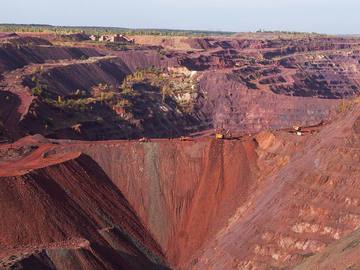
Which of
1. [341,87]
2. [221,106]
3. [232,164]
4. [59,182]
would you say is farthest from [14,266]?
[341,87]

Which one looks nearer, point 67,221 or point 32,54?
point 67,221

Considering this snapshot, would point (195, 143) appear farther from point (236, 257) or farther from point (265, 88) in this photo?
point (265, 88)

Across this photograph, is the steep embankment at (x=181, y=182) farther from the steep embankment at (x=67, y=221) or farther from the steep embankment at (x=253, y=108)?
the steep embankment at (x=253, y=108)

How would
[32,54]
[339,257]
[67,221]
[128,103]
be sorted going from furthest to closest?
[32,54]
[128,103]
[67,221]
[339,257]

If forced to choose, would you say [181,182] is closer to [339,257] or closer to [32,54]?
[339,257]

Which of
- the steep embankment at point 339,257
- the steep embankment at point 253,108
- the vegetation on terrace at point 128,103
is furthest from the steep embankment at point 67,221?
the steep embankment at point 253,108

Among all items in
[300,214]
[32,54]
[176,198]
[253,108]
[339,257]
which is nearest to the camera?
[339,257]

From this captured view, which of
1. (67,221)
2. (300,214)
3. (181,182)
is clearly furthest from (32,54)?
(300,214)

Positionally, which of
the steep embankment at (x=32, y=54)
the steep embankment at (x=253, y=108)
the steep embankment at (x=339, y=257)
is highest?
the steep embankment at (x=32, y=54)

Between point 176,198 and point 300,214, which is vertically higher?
point 300,214
